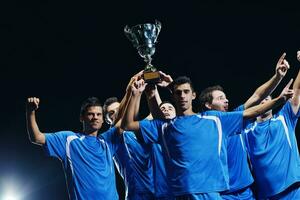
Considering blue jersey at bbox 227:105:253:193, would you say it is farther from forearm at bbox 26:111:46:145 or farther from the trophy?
forearm at bbox 26:111:46:145

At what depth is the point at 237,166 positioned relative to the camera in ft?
14.6

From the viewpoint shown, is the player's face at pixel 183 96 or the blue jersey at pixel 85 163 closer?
the player's face at pixel 183 96

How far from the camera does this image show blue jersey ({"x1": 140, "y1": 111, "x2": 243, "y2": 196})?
3705mm

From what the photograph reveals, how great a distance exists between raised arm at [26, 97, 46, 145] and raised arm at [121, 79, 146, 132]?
2.07 feet

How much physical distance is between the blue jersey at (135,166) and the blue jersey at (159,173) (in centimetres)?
8

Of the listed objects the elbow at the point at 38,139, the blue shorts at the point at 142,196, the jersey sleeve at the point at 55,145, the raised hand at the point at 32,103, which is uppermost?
the raised hand at the point at 32,103

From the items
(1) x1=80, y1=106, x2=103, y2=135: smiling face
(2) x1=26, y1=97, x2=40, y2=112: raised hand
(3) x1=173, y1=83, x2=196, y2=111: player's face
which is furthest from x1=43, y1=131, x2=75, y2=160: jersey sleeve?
(3) x1=173, y1=83, x2=196, y2=111: player's face

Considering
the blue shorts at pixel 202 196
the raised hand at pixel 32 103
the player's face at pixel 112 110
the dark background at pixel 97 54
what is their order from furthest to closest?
the dark background at pixel 97 54 → the player's face at pixel 112 110 → the raised hand at pixel 32 103 → the blue shorts at pixel 202 196

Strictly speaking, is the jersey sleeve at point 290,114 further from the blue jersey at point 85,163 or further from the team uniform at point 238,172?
the blue jersey at point 85,163

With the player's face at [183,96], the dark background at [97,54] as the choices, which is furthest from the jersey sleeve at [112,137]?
the dark background at [97,54]

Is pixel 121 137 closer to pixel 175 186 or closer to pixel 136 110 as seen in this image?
pixel 136 110

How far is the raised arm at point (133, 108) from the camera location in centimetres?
393

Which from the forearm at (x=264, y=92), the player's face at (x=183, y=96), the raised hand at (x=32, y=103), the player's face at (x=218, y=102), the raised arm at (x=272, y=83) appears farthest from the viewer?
the player's face at (x=218, y=102)

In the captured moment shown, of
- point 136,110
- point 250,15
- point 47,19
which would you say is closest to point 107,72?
point 47,19
